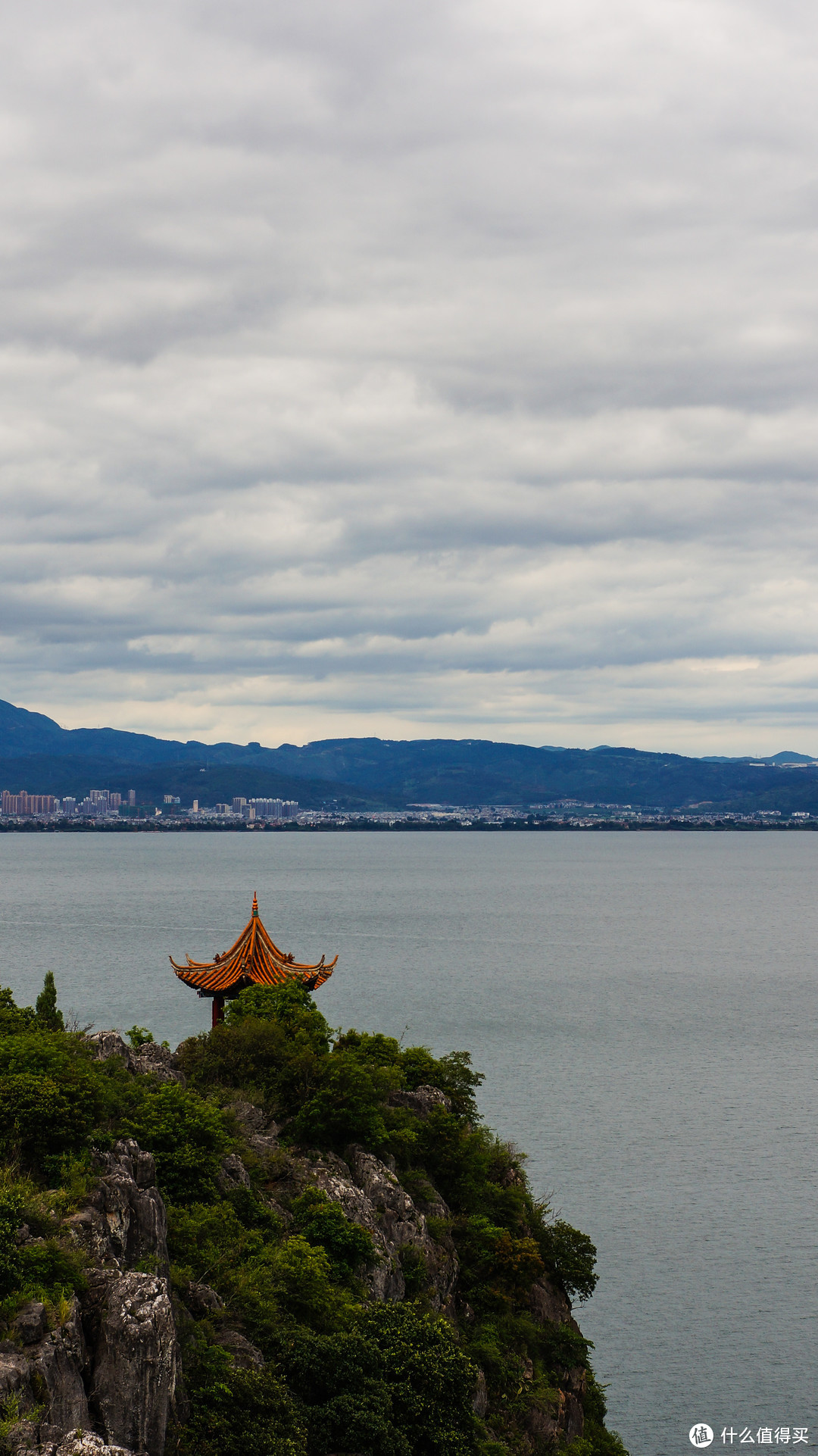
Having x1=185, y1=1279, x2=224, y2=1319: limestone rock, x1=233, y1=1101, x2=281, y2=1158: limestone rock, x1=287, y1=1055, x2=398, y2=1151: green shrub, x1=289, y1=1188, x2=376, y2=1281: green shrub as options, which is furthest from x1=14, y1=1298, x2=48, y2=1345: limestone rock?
x1=287, y1=1055, x2=398, y2=1151: green shrub

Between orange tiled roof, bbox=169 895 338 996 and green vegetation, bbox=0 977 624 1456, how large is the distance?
5857mm

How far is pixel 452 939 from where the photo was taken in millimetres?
127000

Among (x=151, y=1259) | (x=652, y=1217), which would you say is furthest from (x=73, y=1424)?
(x=652, y=1217)

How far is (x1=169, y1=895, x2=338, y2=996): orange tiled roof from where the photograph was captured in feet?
148

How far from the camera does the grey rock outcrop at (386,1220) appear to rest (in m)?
27.3

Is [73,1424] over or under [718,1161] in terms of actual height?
over

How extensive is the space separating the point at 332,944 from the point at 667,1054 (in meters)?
53.1

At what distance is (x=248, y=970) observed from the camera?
4506 cm

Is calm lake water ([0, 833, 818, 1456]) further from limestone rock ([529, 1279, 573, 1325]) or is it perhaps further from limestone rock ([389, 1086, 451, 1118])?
limestone rock ([389, 1086, 451, 1118])

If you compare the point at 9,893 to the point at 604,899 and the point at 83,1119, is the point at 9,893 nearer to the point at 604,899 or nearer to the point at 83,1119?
the point at 604,899

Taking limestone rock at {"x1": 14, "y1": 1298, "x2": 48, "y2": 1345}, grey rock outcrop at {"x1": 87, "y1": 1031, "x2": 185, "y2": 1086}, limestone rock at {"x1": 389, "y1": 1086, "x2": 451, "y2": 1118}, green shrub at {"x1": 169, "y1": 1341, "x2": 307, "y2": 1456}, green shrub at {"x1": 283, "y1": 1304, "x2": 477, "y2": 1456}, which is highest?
grey rock outcrop at {"x1": 87, "y1": 1031, "x2": 185, "y2": 1086}

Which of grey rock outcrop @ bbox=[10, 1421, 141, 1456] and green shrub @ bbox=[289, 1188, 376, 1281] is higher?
grey rock outcrop @ bbox=[10, 1421, 141, 1456]

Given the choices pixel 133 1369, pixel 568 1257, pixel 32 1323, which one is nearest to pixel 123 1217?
pixel 133 1369

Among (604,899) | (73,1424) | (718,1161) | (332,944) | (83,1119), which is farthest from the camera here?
(604,899)
